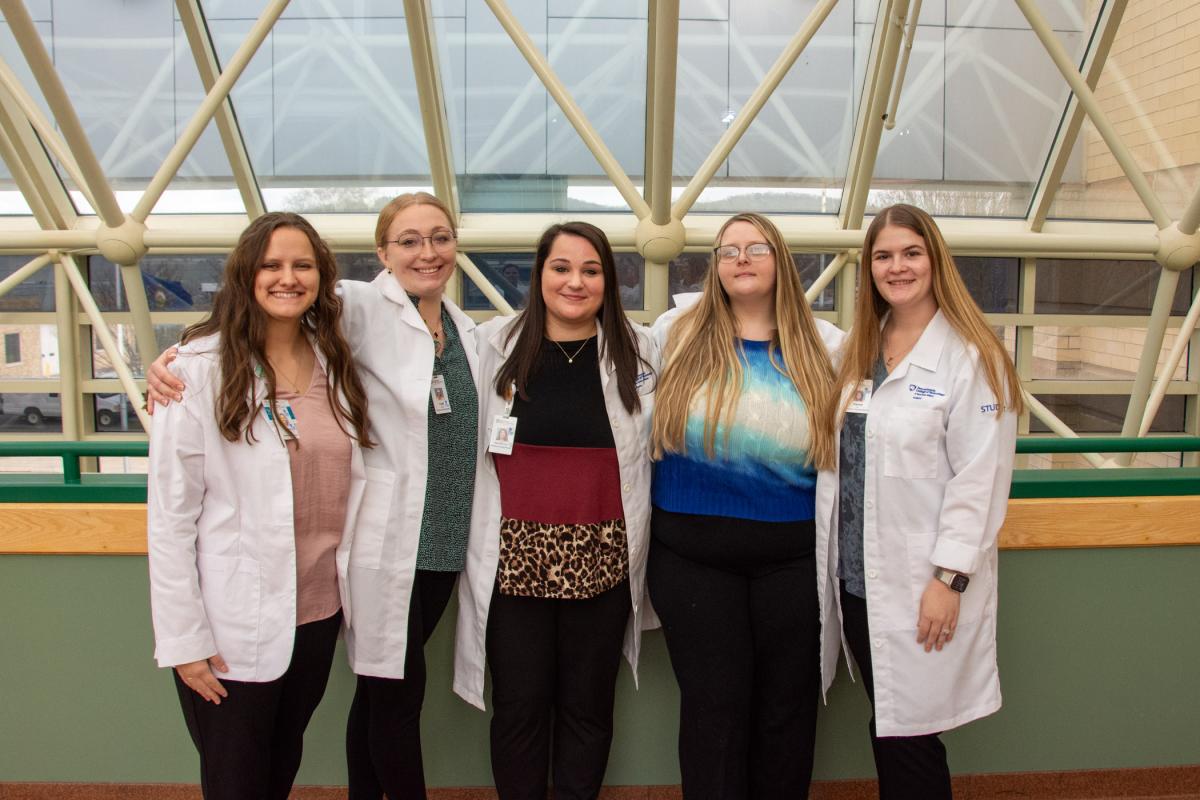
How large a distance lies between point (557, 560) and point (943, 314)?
4.05 ft

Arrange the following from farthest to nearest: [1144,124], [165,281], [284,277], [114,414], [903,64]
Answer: [114,414]
[165,281]
[1144,124]
[903,64]
[284,277]

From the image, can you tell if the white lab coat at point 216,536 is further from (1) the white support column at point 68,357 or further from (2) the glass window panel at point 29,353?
(2) the glass window panel at point 29,353

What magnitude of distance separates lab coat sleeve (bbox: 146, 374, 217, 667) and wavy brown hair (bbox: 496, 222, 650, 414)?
806 mm

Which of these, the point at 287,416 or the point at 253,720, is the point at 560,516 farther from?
the point at 253,720

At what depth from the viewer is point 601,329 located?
2490mm

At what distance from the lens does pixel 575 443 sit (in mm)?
2387

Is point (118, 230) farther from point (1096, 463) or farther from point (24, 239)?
point (1096, 463)

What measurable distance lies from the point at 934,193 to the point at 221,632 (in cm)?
799

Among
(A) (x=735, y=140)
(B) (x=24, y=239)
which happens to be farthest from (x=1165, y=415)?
(B) (x=24, y=239)

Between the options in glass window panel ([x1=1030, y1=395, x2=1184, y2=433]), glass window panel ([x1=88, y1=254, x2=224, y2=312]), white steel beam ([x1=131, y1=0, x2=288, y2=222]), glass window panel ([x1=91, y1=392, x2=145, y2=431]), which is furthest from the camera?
glass window panel ([x1=1030, y1=395, x2=1184, y2=433])

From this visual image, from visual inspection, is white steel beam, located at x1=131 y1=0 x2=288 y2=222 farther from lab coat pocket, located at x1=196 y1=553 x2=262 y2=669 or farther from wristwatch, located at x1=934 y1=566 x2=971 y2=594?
wristwatch, located at x1=934 y1=566 x2=971 y2=594

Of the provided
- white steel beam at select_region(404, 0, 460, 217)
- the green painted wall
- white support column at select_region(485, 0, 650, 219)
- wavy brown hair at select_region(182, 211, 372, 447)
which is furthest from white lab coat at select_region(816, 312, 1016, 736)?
white steel beam at select_region(404, 0, 460, 217)

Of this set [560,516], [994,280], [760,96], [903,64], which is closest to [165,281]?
[760,96]

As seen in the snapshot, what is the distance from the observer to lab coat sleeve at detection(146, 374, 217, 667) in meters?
1.99
